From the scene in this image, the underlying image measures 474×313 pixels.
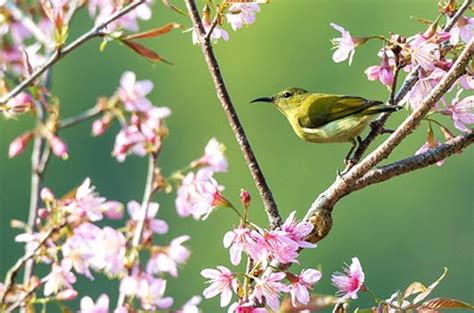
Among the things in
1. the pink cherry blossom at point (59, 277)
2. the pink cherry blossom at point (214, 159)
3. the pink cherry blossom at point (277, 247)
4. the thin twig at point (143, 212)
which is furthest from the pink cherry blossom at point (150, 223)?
the pink cherry blossom at point (277, 247)

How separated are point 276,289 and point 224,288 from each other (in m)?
0.14

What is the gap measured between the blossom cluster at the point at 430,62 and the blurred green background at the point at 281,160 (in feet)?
72.3

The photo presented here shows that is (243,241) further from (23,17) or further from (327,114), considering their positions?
(327,114)

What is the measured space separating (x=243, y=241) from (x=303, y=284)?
0.15m

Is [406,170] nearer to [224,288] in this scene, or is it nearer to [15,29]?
[224,288]

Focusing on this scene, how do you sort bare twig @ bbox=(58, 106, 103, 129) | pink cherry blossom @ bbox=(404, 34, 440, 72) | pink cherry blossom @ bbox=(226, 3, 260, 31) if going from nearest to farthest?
pink cherry blossom @ bbox=(404, 34, 440, 72) → pink cherry blossom @ bbox=(226, 3, 260, 31) → bare twig @ bbox=(58, 106, 103, 129)

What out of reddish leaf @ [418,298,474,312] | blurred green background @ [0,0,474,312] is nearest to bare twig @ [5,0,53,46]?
reddish leaf @ [418,298,474,312]

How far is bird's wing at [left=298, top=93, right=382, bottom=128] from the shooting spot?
331 centimetres

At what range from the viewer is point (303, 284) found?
Answer: 2250mm

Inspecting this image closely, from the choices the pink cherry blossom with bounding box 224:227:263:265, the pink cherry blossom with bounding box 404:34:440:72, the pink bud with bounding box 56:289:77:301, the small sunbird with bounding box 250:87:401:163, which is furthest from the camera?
the small sunbird with bounding box 250:87:401:163

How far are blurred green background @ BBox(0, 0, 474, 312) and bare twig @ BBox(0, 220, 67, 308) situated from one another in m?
21.7

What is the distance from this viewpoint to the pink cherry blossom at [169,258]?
9.76 ft

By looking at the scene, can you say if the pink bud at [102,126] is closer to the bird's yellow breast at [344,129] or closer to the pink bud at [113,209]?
the pink bud at [113,209]

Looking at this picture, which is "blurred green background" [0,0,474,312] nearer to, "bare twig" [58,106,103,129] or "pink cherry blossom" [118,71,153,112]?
Answer: "pink cherry blossom" [118,71,153,112]
